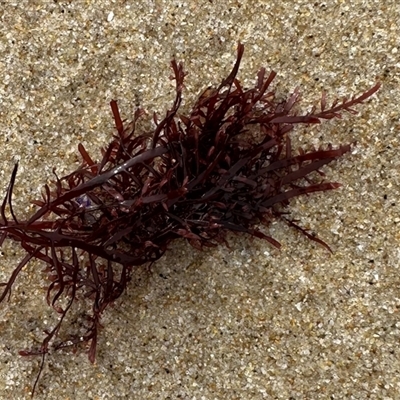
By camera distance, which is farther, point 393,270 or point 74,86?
point 74,86

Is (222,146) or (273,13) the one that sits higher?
(273,13)

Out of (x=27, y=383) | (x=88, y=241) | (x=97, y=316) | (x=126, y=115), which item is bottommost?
(x=27, y=383)

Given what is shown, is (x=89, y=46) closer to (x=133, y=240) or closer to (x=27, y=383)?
(x=133, y=240)

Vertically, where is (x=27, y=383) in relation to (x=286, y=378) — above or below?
below

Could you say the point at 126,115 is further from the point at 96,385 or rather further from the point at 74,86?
the point at 96,385

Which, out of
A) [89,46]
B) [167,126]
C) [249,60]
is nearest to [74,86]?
[89,46]

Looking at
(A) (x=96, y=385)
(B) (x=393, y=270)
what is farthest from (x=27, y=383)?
(B) (x=393, y=270)
